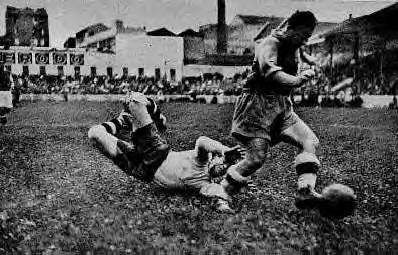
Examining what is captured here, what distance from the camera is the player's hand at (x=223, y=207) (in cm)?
361

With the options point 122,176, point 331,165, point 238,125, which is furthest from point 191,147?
point 238,125

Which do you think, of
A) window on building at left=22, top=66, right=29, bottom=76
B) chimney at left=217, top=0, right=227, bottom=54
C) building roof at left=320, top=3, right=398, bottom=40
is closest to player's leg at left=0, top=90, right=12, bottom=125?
window on building at left=22, top=66, right=29, bottom=76

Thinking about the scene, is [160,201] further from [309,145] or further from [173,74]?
[173,74]

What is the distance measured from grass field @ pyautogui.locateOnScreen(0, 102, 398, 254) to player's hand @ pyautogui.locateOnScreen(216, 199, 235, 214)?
2.4 inches

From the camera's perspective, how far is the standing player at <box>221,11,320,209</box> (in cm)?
358

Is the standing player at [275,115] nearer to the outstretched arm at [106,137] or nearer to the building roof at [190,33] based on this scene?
the outstretched arm at [106,137]

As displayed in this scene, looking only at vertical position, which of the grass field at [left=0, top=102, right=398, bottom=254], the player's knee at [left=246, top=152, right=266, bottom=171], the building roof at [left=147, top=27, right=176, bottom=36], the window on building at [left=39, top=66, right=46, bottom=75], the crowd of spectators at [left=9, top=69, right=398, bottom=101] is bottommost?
the grass field at [left=0, top=102, right=398, bottom=254]

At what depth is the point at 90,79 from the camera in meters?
5.13

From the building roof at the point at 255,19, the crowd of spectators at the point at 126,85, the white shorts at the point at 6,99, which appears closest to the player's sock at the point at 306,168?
the crowd of spectators at the point at 126,85

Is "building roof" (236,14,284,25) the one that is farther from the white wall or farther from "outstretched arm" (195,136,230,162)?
"outstretched arm" (195,136,230,162)

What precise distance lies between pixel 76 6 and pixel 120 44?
582mm

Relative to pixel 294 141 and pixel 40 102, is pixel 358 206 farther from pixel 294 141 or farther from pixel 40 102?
pixel 40 102

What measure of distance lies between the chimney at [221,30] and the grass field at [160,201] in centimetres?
81

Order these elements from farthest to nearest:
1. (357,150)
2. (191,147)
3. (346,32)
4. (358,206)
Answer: (346,32) → (357,150) → (191,147) → (358,206)
